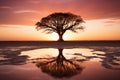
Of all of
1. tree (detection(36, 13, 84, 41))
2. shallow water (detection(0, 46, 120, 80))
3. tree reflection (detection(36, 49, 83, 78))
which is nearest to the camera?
shallow water (detection(0, 46, 120, 80))

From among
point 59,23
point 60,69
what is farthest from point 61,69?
point 59,23

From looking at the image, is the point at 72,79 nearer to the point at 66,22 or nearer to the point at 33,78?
the point at 33,78

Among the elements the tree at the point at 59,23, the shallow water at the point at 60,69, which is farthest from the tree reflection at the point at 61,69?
the tree at the point at 59,23

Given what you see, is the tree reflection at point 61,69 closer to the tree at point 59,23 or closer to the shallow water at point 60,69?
the shallow water at point 60,69

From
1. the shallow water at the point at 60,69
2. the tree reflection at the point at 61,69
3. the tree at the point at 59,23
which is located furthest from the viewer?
the tree at the point at 59,23

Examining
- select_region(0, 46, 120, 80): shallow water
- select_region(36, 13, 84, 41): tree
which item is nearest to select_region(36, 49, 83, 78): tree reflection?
select_region(0, 46, 120, 80): shallow water

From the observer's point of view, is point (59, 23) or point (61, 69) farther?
point (59, 23)

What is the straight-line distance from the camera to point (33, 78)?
9008mm

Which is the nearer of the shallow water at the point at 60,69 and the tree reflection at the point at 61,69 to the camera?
the shallow water at the point at 60,69

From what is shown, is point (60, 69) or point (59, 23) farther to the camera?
point (59, 23)

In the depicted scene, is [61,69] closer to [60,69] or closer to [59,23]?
[60,69]

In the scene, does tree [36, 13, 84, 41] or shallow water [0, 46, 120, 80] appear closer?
shallow water [0, 46, 120, 80]

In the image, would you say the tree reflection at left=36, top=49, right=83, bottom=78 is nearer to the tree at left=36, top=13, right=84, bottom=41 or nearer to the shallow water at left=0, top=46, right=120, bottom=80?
the shallow water at left=0, top=46, right=120, bottom=80

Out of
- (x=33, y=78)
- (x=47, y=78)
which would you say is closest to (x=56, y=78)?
(x=47, y=78)
